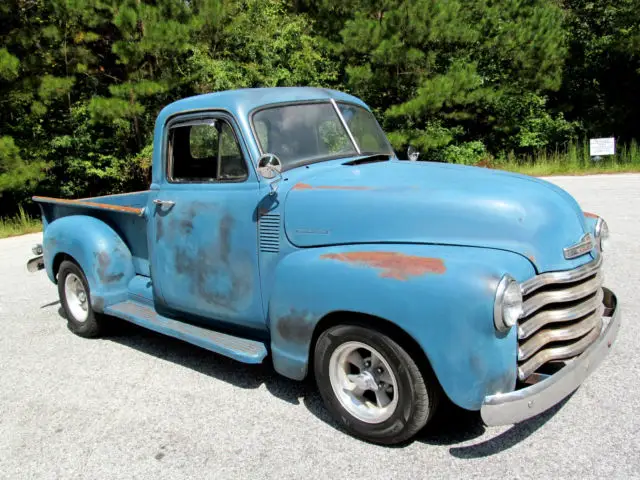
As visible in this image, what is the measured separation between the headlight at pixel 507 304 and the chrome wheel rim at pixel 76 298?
403 centimetres

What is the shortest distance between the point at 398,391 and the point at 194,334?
5.70 ft

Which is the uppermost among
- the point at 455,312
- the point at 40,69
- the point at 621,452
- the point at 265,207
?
the point at 40,69

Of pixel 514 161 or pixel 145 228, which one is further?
pixel 514 161

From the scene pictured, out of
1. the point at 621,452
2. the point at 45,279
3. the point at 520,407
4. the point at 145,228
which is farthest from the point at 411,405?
the point at 45,279

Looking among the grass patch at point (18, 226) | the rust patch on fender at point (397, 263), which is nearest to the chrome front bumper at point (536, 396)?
the rust patch on fender at point (397, 263)

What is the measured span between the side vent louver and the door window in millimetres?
386

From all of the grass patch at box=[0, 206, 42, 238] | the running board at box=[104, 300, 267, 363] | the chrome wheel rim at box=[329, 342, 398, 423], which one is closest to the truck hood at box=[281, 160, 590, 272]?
the chrome wheel rim at box=[329, 342, 398, 423]

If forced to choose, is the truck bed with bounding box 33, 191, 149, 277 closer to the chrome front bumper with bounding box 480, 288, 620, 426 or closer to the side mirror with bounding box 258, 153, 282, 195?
the side mirror with bounding box 258, 153, 282, 195

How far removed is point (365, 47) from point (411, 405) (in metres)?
16.0

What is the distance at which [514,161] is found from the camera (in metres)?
20.3

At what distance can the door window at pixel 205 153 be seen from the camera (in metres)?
3.87

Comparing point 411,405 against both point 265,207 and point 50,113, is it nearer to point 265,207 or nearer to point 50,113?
point 265,207

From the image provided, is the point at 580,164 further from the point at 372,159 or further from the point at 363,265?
the point at 363,265

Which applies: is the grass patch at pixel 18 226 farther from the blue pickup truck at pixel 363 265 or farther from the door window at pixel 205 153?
the door window at pixel 205 153
